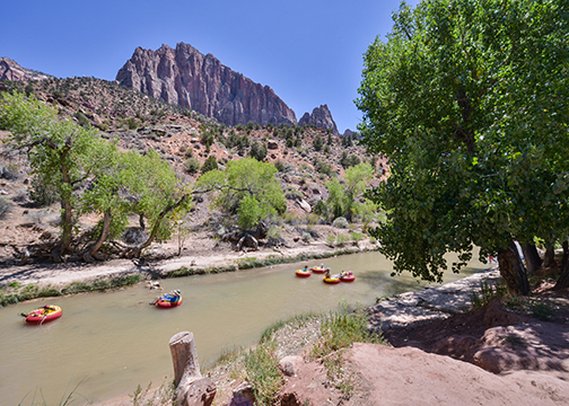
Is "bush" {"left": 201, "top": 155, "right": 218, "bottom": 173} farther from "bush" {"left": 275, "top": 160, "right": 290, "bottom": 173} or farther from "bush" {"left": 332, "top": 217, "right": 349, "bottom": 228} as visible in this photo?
"bush" {"left": 332, "top": 217, "right": 349, "bottom": 228}

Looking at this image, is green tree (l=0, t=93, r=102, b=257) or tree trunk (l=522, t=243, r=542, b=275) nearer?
tree trunk (l=522, t=243, r=542, b=275)

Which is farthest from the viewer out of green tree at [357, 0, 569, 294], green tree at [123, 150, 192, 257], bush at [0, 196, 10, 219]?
bush at [0, 196, 10, 219]

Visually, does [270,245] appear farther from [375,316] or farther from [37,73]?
[37,73]

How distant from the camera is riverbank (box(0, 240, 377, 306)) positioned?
12.6m

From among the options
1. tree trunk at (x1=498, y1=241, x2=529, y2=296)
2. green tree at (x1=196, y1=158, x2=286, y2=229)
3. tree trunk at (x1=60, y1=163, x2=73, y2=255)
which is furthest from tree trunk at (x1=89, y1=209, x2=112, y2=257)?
tree trunk at (x1=498, y1=241, x2=529, y2=296)

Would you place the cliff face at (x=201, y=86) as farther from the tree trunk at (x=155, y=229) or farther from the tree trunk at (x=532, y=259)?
the tree trunk at (x=532, y=259)

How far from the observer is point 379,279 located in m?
17.5

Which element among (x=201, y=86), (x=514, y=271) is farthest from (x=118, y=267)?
(x=201, y=86)

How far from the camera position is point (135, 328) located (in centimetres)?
1020

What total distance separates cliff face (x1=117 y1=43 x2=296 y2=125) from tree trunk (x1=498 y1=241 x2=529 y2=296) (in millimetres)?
112538

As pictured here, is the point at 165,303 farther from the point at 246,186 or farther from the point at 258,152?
the point at 258,152

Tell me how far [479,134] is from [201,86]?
130 m

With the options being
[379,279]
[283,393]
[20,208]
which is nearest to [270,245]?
[379,279]

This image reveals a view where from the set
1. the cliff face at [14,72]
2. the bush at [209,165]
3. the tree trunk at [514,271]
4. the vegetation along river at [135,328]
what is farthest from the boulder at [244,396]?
the cliff face at [14,72]
